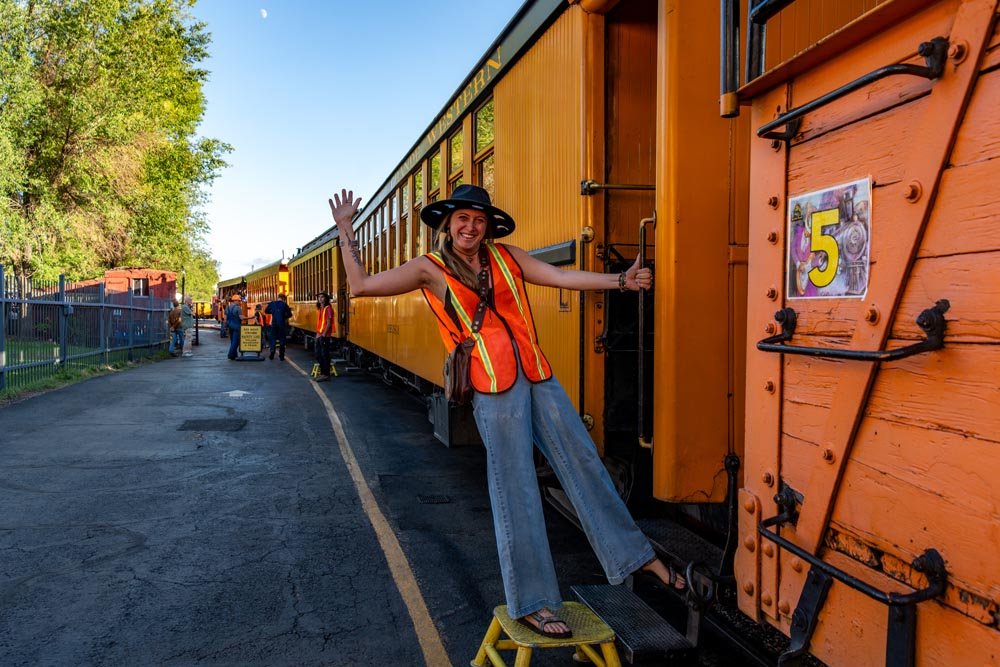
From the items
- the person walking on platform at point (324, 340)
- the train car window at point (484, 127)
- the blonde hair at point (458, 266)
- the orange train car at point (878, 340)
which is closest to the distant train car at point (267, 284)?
the person walking on platform at point (324, 340)

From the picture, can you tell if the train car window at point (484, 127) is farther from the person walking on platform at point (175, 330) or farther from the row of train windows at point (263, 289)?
the row of train windows at point (263, 289)

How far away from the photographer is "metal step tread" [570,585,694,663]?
2701 millimetres

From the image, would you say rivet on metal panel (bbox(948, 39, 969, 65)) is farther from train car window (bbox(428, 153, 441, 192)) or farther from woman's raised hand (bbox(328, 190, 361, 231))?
train car window (bbox(428, 153, 441, 192))

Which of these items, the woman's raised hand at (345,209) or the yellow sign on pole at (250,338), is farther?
the yellow sign on pole at (250,338)

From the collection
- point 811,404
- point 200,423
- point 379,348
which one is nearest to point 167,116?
point 379,348

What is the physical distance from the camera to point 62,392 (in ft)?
38.9

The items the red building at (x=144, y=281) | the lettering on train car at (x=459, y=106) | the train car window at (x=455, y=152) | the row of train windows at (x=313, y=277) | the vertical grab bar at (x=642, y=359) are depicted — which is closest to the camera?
the vertical grab bar at (x=642, y=359)

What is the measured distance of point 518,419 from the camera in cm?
286

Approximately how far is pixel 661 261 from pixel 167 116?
27.7 metres

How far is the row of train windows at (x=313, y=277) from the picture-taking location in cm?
1834

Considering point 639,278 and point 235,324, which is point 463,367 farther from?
point 235,324

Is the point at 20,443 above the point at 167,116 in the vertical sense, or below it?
below

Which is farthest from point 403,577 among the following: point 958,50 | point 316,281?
point 316,281

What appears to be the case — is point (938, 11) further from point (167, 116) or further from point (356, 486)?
point (167, 116)
